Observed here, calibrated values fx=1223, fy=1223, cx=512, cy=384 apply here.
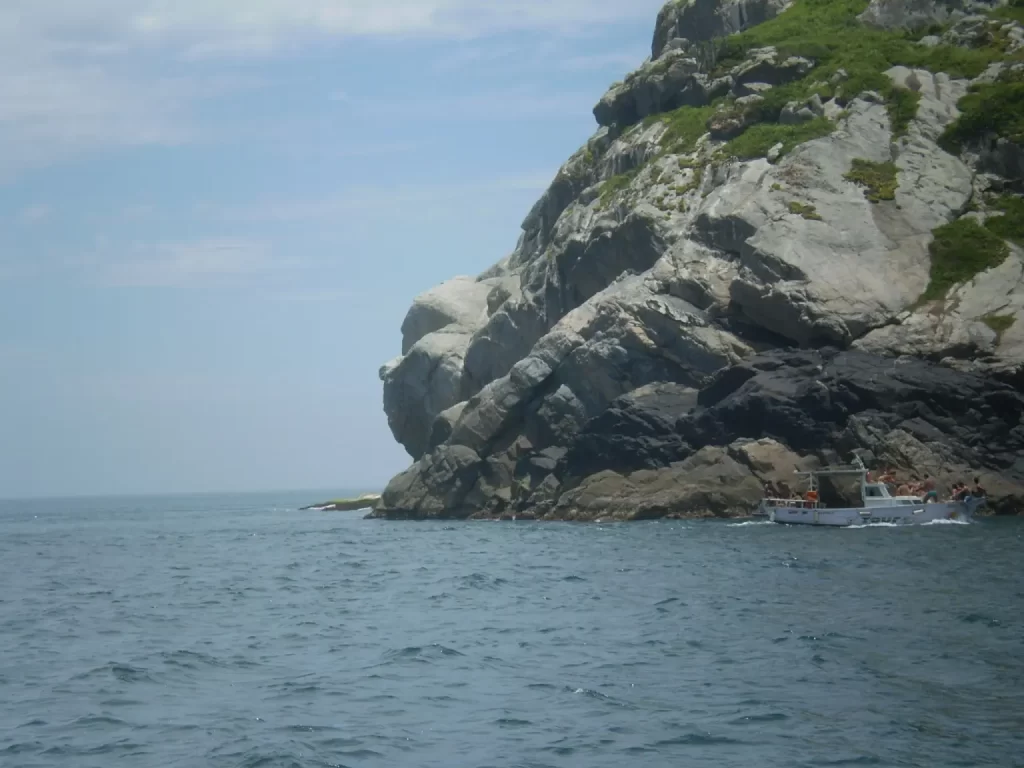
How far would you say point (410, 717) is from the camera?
61.6 feet

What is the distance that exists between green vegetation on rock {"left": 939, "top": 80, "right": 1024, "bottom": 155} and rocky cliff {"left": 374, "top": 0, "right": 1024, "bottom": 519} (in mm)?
150

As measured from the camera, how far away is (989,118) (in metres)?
72.6

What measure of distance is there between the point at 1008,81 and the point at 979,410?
2933 cm

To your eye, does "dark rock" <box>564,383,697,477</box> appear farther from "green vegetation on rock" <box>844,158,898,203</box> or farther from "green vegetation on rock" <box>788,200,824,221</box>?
"green vegetation on rock" <box>844,158,898,203</box>

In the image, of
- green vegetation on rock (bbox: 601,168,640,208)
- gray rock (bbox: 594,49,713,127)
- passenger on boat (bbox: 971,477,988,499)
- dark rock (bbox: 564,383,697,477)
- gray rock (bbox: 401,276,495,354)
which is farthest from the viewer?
gray rock (bbox: 401,276,495,354)

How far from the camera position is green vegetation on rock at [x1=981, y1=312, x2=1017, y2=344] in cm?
5900

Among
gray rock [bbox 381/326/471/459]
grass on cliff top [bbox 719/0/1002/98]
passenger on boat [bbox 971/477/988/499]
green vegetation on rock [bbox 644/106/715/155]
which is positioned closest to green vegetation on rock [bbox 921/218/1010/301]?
passenger on boat [bbox 971/477/988/499]

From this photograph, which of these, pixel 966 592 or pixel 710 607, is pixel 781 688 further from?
pixel 966 592

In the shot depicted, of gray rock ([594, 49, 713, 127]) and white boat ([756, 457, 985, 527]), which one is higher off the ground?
gray rock ([594, 49, 713, 127])

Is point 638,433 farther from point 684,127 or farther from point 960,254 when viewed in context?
point 684,127

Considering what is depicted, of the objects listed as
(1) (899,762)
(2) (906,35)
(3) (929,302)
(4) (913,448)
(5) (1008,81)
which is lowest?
(1) (899,762)

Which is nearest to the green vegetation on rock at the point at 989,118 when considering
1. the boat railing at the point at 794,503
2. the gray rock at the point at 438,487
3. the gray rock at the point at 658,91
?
the gray rock at the point at 658,91

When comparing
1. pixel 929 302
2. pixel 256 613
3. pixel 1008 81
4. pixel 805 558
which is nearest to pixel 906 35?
pixel 1008 81

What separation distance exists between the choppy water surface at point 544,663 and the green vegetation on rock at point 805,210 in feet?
91.8
